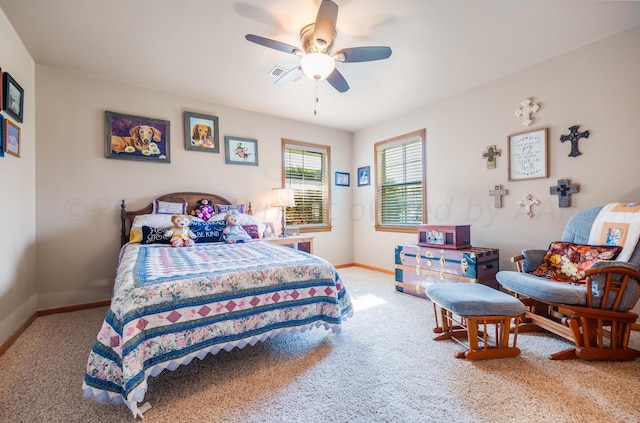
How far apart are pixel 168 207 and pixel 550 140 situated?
14.4 ft

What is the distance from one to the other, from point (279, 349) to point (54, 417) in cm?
127

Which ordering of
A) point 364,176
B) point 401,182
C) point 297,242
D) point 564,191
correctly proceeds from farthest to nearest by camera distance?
point 364,176, point 401,182, point 297,242, point 564,191

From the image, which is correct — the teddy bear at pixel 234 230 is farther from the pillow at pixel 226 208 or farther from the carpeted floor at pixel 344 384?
the carpeted floor at pixel 344 384

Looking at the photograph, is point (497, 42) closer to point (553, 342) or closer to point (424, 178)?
point (424, 178)

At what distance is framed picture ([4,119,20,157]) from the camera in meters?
2.18

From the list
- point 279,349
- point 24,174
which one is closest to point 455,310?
point 279,349

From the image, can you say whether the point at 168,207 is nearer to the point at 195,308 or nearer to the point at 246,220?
the point at 246,220

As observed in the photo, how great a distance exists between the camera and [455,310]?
1902mm

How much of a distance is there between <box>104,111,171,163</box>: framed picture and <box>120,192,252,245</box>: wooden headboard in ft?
1.60

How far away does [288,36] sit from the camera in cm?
240

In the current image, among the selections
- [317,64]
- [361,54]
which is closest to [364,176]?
[361,54]

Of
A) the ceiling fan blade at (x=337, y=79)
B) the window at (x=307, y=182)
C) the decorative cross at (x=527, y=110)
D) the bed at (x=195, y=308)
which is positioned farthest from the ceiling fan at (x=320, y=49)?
the window at (x=307, y=182)

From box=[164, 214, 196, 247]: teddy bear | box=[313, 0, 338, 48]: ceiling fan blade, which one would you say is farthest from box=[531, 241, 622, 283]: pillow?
box=[164, 214, 196, 247]: teddy bear

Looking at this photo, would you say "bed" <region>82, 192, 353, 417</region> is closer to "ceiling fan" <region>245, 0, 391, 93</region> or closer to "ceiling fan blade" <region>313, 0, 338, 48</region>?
"ceiling fan" <region>245, 0, 391, 93</region>
